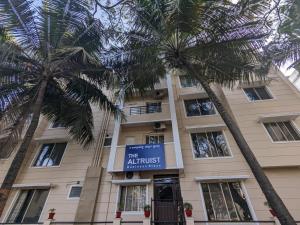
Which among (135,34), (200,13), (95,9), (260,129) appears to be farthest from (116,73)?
(260,129)

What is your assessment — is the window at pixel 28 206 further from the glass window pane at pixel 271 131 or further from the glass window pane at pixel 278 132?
the glass window pane at pixel 278 132

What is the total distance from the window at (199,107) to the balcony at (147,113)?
1311 millimetres

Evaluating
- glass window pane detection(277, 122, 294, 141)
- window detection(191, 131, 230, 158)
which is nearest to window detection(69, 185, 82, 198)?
window detection(191, 131, 230, 158)

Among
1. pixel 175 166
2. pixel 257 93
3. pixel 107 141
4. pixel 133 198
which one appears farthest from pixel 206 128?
pixel 107 141

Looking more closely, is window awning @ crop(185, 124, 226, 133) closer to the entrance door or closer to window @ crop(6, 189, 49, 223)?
the entrance door

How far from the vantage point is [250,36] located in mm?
7340

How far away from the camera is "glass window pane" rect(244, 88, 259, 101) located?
1135 cm

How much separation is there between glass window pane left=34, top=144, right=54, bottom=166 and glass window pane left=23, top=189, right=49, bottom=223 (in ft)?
5.39

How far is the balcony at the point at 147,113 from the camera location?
11.0m

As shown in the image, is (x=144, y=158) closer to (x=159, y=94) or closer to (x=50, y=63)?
(x=159, y=94)

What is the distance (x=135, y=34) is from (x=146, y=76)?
180 centimetres

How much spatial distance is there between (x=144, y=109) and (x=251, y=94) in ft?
20.8

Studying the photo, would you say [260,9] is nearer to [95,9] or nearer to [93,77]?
[95,9]

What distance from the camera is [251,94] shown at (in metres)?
11.6
